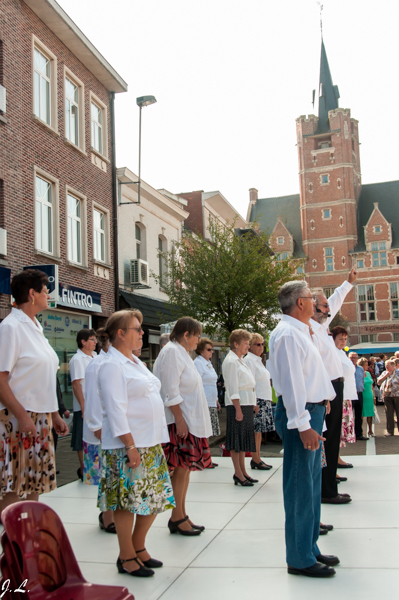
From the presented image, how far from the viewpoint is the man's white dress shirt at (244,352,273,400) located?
8.50 m

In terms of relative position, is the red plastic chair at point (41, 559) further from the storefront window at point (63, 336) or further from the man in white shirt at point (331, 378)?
the storefront window at point (63, 336)

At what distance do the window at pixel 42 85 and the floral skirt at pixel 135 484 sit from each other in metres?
12.6

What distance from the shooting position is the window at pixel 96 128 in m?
18.2

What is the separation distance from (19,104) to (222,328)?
10.2 metres

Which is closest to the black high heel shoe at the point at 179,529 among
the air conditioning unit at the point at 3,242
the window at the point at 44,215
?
the air conditioning unit at the point at 3,242

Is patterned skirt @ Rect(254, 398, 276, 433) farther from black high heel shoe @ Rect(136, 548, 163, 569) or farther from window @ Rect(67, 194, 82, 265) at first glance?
window @ Rect(67, 194, 82, 265)

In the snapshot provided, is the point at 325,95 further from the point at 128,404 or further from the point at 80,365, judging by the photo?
the point at 128,404

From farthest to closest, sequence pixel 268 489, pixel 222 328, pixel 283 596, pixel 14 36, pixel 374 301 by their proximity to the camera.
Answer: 1. pixel 374 301
2. pixel 222 328
3. pixel 14 36
4. pixel 268 489
5. pixel 283 596

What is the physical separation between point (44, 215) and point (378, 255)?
187 feet

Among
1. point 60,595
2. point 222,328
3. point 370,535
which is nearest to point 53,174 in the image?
point 222,328

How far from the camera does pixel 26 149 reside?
13.9 meters

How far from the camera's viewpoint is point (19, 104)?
13594 mm

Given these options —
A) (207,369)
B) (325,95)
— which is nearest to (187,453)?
(207,369)

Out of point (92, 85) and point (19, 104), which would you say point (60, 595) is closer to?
point (19, 104)
